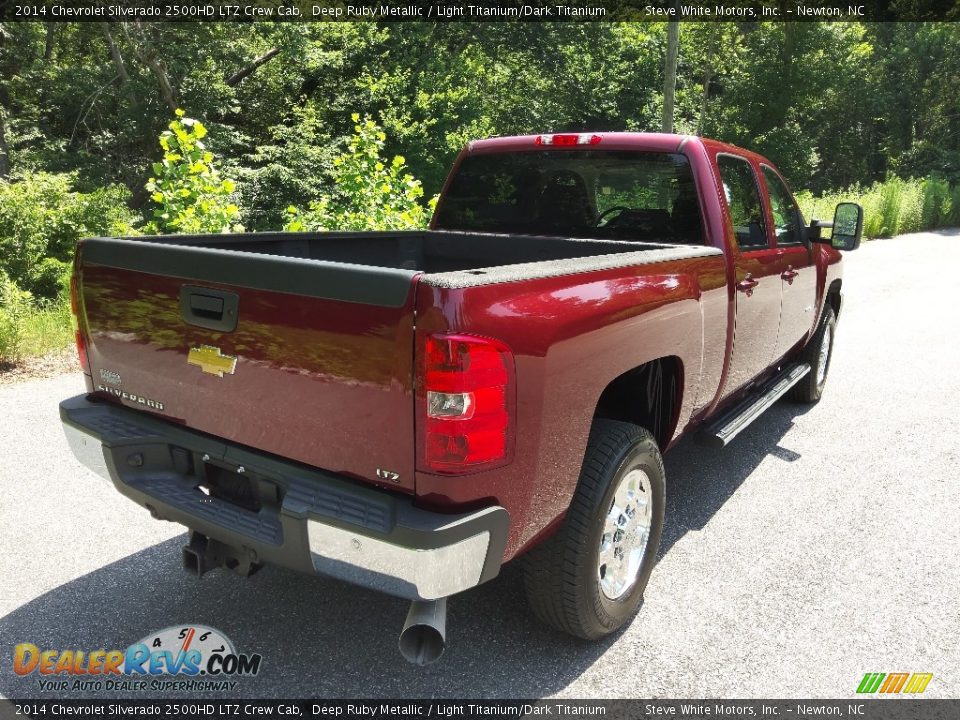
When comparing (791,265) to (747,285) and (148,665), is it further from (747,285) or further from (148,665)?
(148,665)

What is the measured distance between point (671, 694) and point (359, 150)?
818cm

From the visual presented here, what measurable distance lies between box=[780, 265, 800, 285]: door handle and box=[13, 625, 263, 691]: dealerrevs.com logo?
3.65 m

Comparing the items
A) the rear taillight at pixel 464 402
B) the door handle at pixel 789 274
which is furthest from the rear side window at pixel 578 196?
the rear taillight at pixel 464 402

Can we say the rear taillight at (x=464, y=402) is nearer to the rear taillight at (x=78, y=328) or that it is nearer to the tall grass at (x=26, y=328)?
the rear taillight at (x=78, y=328)

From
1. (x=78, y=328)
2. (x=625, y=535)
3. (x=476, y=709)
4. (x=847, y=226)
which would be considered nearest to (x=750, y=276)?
(x=847, y=226)

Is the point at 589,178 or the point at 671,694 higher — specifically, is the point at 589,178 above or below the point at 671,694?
above

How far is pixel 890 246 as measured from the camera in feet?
65.8

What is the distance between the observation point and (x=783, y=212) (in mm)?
4957

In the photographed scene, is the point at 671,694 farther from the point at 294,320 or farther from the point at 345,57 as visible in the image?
the point at 345,57

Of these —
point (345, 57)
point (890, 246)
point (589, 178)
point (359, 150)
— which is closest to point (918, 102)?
point (890, 246)

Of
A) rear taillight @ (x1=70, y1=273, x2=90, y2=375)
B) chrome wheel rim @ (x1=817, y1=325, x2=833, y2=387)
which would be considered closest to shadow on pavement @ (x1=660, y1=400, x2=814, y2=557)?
chrome wheel rim @ (x1=817, y1=325, x2=833, y2=387)

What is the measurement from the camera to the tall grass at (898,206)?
20672 mm

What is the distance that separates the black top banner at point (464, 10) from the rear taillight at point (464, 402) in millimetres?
14161

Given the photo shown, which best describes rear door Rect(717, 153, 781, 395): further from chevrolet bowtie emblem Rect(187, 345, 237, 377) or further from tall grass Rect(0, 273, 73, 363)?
tall grass Rect(0, 273, 73, 363)
